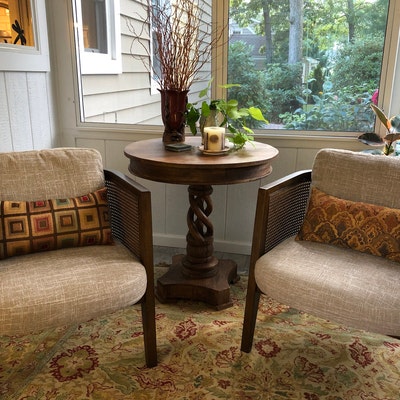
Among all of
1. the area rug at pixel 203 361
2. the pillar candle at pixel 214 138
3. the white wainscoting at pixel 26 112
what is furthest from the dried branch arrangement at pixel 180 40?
the area rug at pixel 203 361

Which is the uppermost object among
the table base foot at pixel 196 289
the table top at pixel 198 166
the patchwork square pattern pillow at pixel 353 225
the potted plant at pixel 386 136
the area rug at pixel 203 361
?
the potted plant at pixel 386 136

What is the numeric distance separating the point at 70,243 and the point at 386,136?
4.86 ft

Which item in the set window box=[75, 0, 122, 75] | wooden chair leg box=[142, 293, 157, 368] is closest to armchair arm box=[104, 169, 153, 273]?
wooden chair leg box=[142, 293, 157, 368]

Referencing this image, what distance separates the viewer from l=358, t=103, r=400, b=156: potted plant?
6.21 ft

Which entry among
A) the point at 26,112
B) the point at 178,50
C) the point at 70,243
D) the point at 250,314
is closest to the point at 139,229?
the point at 70,243

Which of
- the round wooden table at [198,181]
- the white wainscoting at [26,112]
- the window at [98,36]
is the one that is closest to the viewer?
the round wooden table at [198,181]

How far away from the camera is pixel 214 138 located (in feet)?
5.76

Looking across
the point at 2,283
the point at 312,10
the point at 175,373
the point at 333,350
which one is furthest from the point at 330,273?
the point at 312,10

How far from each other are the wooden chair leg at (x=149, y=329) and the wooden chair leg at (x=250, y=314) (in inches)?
14.0

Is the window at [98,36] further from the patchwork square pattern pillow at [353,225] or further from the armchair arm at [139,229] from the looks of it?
the patchwork square pattern pillow at [353,225]

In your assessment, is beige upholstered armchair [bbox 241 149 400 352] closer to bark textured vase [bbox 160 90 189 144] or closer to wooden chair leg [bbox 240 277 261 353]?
wooden chair leg [bbox 240 277 261 353]

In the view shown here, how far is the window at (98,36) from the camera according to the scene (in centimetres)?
244

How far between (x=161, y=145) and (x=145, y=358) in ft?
3.14

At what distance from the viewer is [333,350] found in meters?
1.66
